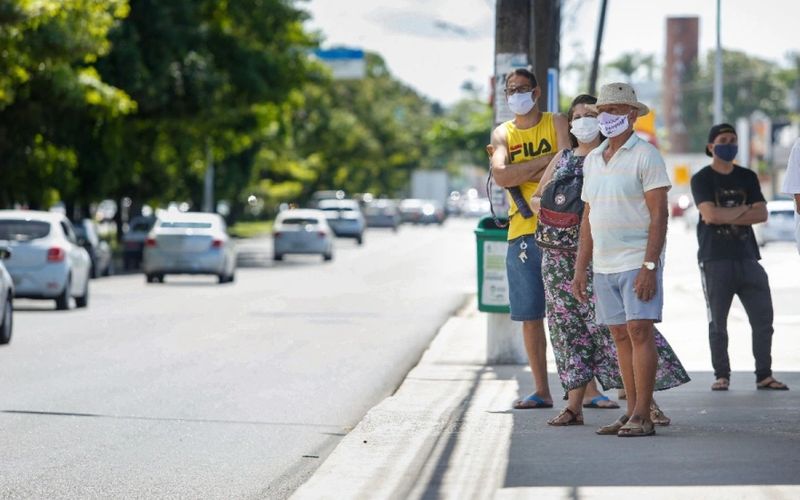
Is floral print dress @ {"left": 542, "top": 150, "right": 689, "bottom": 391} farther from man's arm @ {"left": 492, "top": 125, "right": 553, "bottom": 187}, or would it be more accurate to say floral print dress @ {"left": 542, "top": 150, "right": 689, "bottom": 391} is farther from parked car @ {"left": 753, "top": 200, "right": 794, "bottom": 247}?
parked car @ {"left": 753, "top": 200, "right": 794, "bottom": 247}

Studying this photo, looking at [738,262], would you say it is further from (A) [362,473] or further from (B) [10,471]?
(B) [10,471]

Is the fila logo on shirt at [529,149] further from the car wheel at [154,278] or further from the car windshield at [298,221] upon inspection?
the car windshield at [298,221]

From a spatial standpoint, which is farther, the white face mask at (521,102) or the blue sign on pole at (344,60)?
the blue sign on pole at (344,60)

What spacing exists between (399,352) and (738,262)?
5133 mm

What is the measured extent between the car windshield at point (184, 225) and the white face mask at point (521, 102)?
24.0 metres

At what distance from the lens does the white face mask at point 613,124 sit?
30.3ft

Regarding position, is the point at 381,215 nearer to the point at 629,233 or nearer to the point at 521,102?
the point at 521,102

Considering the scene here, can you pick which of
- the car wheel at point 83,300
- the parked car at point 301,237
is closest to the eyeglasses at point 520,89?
the car wheel at point 83,300

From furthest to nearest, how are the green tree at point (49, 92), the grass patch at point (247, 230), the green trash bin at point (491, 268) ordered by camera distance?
the grass patch at point (247, 230) → the green tree at point (49, 92) → the green trash bin at point (491, 268)

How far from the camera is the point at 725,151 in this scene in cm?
1208

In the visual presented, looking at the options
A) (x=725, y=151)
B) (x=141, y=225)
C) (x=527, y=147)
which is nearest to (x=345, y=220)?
(x=141, y=225)

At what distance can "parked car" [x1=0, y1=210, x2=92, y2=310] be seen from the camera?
24062 mm

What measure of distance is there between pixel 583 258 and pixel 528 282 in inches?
48.5

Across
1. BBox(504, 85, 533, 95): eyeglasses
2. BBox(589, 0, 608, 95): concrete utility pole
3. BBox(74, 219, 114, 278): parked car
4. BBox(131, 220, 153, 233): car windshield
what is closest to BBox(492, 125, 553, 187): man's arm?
BBox(504, 85, 533, 95): eyeglasses
